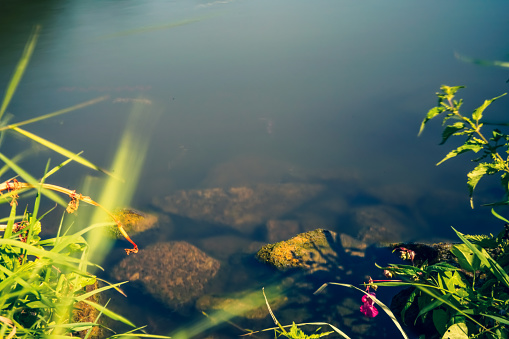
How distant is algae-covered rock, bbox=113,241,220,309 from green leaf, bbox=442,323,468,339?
1.37 m

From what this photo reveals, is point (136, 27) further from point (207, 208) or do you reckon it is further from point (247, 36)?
point (207, 208)

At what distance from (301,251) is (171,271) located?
0.76 meters

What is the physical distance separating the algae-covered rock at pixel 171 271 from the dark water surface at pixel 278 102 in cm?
9

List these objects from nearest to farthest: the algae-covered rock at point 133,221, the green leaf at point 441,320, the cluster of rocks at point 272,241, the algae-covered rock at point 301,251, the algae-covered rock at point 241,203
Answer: the green leaf at point 441,320 < the cluster of rocks at point 272,241 < the algae-covered rock at point 301,251 < the algae-covered rock at point 133,221 < the algae-covered rock at point 241,203

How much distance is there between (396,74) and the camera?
4.24 meters

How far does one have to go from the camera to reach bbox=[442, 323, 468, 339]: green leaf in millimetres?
1163

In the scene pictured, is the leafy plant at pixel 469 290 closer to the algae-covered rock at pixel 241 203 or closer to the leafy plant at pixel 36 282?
the leafy plant at pixel 36 282

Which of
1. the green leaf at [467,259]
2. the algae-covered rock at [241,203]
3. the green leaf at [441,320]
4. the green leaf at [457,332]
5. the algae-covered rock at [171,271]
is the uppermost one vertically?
the green leaf at [467,259]

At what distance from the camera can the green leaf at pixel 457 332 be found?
116cm

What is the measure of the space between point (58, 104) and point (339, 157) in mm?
3076

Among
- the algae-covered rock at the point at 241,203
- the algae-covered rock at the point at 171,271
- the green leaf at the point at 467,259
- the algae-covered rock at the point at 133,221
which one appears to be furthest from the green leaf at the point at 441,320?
the algae-covered rock at the point at 133,221

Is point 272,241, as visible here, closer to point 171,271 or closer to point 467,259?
point 171,271

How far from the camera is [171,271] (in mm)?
2365

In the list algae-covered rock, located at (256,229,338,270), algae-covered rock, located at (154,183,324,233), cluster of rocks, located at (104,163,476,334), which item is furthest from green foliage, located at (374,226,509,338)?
algae-covered rock, located at (154,183,324,233)
